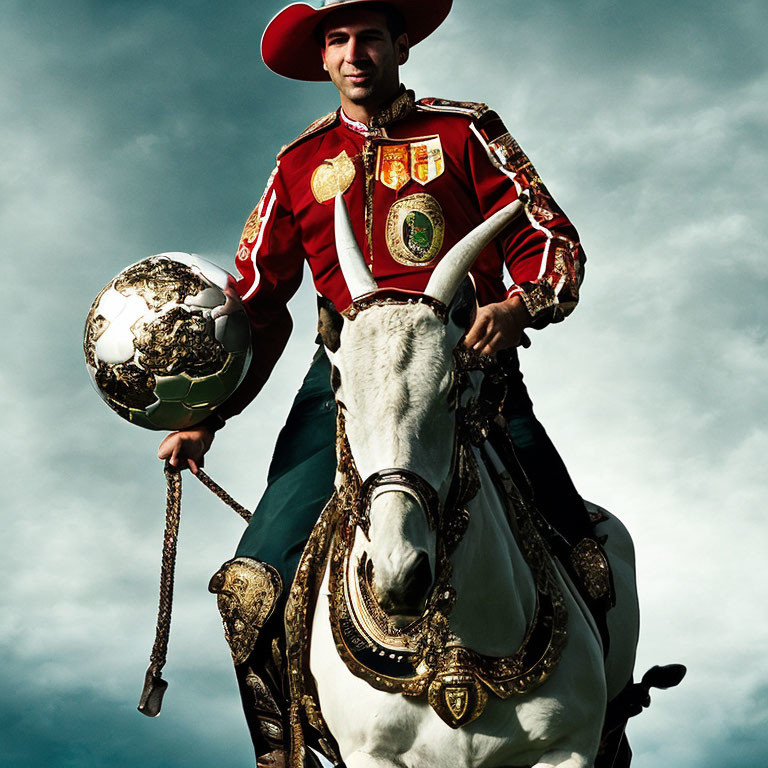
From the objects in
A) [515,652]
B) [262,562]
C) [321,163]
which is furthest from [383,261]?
[515,652]

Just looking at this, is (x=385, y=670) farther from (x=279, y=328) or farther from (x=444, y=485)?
(x=279, y=328)

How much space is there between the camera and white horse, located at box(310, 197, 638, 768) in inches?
250

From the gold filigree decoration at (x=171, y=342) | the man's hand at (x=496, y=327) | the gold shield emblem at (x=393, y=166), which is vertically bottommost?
the man's hand at (x=496, y=327)

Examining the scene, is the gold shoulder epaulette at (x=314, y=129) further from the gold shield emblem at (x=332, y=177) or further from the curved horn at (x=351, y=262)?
the curved horn at (x=351, y=262)

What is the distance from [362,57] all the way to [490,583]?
173 inches

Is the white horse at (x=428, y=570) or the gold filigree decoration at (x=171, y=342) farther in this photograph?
the gold filigree decoration at (x=171, y=342)

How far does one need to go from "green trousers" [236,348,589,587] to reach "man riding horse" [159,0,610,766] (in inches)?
0.4

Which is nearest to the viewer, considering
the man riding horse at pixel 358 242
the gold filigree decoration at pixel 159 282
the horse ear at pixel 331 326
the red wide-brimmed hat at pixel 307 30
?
the horse ear at pixel 331 326

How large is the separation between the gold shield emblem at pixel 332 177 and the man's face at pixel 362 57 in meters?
0.47

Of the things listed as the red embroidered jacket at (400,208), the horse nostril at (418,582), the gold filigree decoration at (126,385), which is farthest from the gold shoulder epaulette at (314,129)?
the horse nostril at (418,582)

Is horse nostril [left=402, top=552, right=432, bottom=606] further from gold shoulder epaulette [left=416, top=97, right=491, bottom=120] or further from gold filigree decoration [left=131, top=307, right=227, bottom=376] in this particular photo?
gold shoulder epaulette [left=416, top=97, right=491, bottom=120]

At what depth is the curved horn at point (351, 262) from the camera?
7141 millimetres

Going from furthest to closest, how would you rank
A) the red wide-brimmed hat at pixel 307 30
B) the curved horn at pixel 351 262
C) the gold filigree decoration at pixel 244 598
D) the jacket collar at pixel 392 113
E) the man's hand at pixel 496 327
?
the red wide-brimmed hat at pixel 307 30 → the jacket collar at pixel 392 113 → the gold filigree decoration at pixel 244 598 → the man's hand at pixel 496 327 → the curved horn at pixel 351 262

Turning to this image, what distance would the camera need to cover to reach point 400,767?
24.5ft
